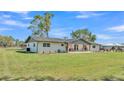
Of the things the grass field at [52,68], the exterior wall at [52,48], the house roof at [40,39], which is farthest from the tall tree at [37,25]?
the grass field at [52,68]

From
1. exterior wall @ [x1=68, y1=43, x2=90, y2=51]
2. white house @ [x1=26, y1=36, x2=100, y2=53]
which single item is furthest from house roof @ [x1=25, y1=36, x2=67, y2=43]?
exterior wall @ [x1=68, y1=43, x2=90, y2=51]

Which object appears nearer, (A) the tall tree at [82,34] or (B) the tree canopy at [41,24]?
(B) the tree canopy at [41,24]

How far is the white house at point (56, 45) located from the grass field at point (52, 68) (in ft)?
0.46

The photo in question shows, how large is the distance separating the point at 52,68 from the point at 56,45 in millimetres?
544

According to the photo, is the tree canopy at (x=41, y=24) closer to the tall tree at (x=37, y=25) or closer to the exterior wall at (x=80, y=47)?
the tall tree at (x=37, y=25)

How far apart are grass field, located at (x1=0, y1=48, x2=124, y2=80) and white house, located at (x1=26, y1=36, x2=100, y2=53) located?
5.5 inches

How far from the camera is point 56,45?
6.23 meters

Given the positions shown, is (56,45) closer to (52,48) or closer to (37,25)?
(52,48)

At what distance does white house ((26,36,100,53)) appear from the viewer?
607cm

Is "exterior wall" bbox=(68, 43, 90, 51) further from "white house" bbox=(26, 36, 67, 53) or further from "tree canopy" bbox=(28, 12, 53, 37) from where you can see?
"tree canopy" bbox=(28, 12, 53, 37)

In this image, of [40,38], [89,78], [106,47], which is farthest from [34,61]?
[106,47]

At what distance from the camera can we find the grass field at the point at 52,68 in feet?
19.6

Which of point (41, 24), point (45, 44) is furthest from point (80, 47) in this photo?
point (41, 24)
